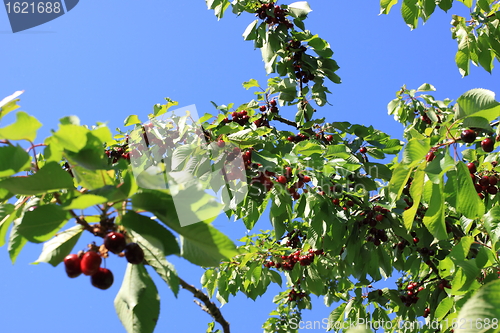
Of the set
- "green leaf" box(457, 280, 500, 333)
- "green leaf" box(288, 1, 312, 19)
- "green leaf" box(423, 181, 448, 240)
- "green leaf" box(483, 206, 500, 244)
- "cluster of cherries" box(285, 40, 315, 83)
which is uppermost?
"green leaf" box(288, 1, 312, 19)

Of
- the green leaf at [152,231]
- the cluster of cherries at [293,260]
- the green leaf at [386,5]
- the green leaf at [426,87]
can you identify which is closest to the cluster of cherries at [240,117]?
the cluster of cherries at [293,260]

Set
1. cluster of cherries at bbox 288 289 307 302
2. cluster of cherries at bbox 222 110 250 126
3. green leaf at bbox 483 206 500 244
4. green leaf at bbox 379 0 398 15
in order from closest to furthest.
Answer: green leaf at bbox 483 206 500 244 → cluster of cherries at bbox 222 110 250 126 → green leaf at bbox 379 0 398 15 → cluster of cherries at bbox 288 289 307 302

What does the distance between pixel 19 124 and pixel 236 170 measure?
5.56ft

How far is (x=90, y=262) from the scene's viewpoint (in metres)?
1.07

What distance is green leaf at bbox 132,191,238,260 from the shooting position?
878mm

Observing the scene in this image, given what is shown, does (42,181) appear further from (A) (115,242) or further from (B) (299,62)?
(B) (299,62)

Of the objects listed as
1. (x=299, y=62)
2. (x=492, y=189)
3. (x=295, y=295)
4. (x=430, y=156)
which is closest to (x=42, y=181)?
(x=430, y=156)

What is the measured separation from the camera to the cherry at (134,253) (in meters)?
1.01

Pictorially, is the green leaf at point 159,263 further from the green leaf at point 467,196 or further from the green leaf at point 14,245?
the green leaf at point 467,196

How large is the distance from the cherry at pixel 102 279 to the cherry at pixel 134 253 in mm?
147

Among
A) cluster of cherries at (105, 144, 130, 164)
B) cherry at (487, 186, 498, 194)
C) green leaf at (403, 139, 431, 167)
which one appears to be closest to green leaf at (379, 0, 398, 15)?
cherry at (487, 186, 498, 194)

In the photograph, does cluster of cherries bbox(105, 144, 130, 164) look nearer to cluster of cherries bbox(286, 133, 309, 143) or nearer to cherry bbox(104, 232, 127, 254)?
cluster of cherries bbox(286, 133, 309, 143)

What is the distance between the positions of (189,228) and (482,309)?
82 centimetres

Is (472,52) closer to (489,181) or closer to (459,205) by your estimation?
(489,181)
